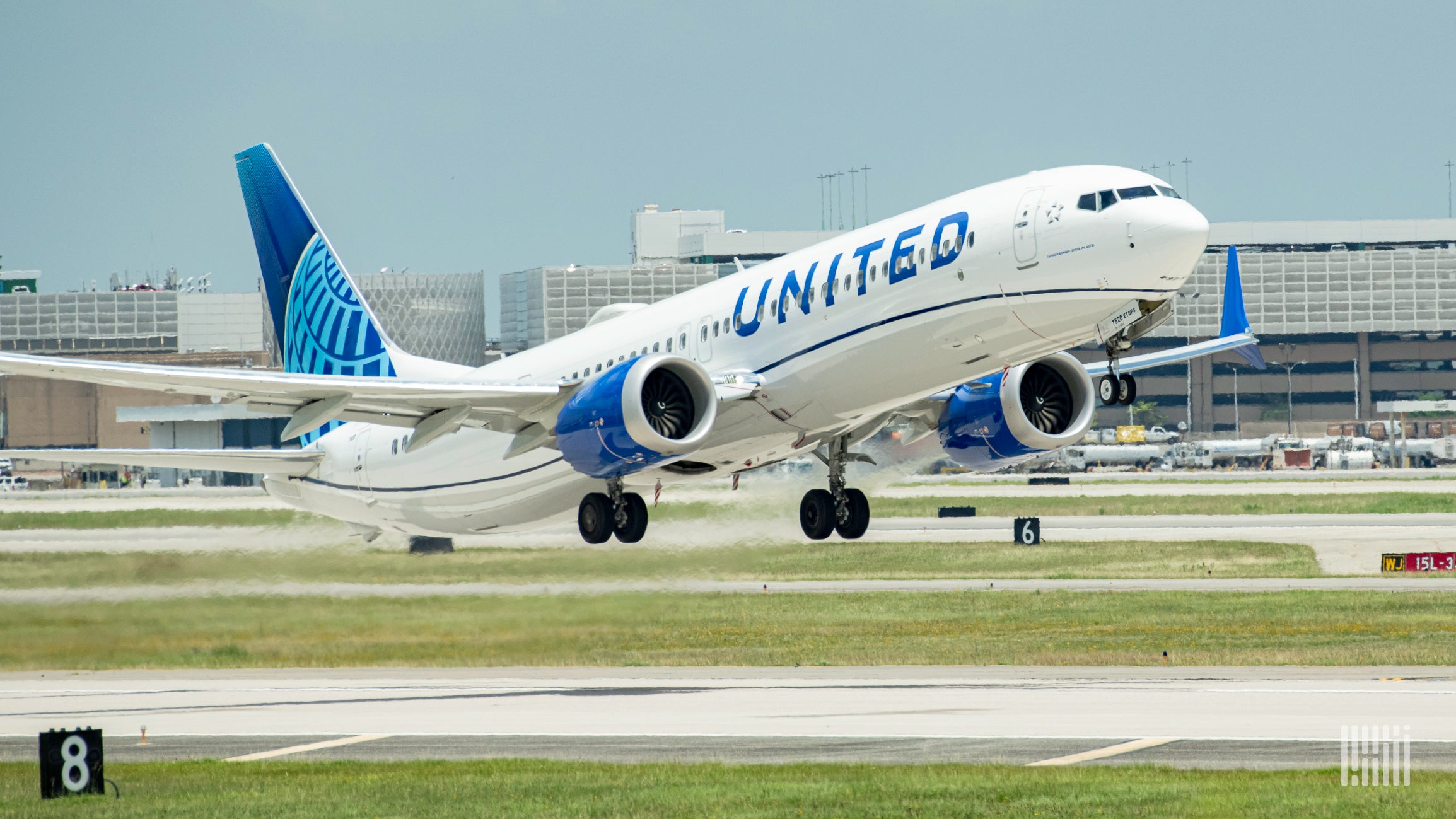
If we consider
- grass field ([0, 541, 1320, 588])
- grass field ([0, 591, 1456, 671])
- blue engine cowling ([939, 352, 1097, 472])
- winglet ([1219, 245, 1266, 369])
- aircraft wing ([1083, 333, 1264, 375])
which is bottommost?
grass field ([0, 591, 1456, 671])

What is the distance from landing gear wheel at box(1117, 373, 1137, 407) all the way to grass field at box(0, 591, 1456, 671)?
1233 centimetres

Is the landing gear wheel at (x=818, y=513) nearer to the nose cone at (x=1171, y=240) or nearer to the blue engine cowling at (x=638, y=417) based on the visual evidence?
the blue engine cowling at (x=638, y=417)

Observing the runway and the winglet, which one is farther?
the winglet

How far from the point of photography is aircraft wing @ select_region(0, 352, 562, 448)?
33.2 metres

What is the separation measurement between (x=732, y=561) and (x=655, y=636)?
7.61 metres

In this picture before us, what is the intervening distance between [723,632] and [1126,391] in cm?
2154

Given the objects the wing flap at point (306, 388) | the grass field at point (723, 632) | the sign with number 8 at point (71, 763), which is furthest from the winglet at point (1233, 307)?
the sign with number 8 at point (71, 763)

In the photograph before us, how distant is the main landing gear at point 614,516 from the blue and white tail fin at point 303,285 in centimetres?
1244

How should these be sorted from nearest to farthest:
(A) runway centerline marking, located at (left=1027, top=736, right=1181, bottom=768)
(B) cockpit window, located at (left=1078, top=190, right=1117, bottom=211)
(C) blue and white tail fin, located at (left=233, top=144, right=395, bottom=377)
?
(A) runway centerline marking, located at (left=1027, top=736, right=1181, bottom=768)
(B) cockpit window, located at (left=1078, top=190, right=1117, bottom=211)
(C) blue and white tail fin, located at (left=233, top=144, right=395, bottom=377)

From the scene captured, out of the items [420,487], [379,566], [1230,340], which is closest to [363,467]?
[420,487]

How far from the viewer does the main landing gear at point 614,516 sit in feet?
125

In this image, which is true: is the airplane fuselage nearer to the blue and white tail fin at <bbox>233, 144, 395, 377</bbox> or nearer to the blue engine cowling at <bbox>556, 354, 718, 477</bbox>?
the blue engine cowling at <bbox>556, 354, 718, 477</bbox>

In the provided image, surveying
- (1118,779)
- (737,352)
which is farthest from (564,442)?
(1118,779)

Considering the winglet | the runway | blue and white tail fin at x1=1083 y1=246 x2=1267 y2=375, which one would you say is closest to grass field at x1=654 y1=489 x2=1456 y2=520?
blue and white tail fin at x1=1083 y1=246 x2=1267 y2=375
